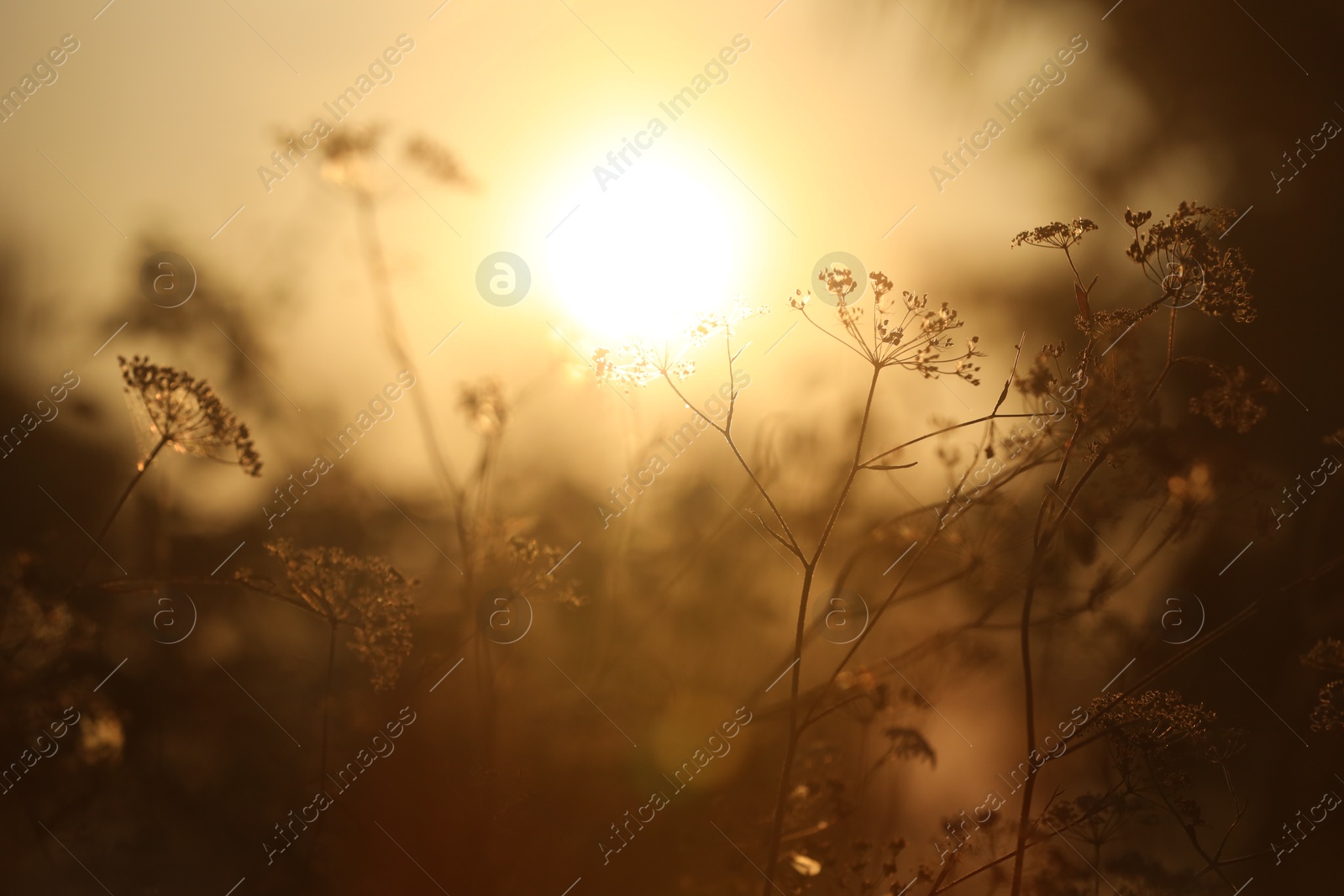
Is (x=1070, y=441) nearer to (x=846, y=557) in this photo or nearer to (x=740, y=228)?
(x=846, y=557)

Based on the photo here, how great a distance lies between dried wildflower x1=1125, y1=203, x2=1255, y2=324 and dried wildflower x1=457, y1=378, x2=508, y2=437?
4.55 feet

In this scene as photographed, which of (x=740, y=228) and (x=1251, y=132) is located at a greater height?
(x=1251, y=132)

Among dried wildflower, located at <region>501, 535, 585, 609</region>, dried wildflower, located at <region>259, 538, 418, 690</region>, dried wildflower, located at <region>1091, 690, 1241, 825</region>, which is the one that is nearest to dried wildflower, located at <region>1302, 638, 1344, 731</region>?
dried wildflower, located at <region>1091, 690, 1241, 825</region>

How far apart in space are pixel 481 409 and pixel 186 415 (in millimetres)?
599

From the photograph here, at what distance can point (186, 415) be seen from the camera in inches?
61.7

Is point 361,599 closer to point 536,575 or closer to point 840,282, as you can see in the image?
point 536,575

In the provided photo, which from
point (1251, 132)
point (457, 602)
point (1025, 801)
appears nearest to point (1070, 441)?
point (1025, 801)

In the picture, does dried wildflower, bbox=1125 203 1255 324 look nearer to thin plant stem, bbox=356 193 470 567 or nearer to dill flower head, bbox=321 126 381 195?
thin plant stem, bbox=356 193 470 567

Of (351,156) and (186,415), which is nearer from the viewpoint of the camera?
(186,415)

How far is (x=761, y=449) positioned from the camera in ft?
5.51

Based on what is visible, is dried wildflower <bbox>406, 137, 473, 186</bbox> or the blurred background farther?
dried wildflower <bbox>406, 137, 473, 186</bbox>

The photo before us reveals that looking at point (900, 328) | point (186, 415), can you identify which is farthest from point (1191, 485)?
point (186, 415)

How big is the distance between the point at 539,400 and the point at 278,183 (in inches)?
30.1

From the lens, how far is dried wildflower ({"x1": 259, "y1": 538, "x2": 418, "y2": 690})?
1.59 meters
